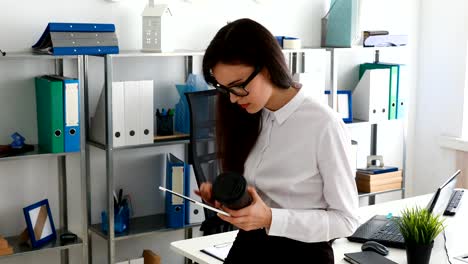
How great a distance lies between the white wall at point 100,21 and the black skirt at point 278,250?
1.93 metres

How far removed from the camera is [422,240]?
2.20 m

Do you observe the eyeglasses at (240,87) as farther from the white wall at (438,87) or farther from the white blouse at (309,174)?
the white wall at (438,87)

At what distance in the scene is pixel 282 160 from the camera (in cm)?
177

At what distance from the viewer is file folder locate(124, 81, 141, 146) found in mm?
3436

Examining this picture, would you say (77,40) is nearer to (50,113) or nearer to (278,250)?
(50,113)

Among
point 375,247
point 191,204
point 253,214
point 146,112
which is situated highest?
point 146,112

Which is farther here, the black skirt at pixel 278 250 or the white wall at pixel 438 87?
the white wall at pixel 438 87

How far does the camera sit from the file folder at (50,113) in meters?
3.19

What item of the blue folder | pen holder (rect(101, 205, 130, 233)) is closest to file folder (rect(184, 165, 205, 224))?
pen holder (rect(101, 205, 130, 233))

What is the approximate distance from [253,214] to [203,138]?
159 cm

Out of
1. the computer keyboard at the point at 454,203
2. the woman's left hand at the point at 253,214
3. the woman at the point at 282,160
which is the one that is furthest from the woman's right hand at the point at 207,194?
the computer keyboard at the point at 454,203

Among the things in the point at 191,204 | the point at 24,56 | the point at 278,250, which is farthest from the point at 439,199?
the point at 24,56

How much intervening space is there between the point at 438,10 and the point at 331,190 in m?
3.41

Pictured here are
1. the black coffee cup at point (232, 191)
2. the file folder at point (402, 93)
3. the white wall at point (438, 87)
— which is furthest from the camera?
the white wall at point (438, 87)
